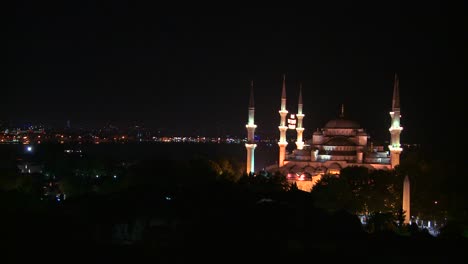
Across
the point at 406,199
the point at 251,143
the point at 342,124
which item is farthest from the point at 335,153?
the point at 406,199

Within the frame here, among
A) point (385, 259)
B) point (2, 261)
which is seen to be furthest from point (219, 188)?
point (2, 261)

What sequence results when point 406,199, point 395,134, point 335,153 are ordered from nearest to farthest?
1. point 406,199
2. point 395,134
3. point 335,153

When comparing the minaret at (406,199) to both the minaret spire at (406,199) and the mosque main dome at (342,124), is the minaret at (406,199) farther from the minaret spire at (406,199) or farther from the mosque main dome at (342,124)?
the mosque main dome at (342,124)

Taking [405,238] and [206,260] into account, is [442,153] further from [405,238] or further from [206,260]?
[206,260]

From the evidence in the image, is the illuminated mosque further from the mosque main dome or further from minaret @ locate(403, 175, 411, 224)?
minaret @ locate(403, 175, 411, 224)

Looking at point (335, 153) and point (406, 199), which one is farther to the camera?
point (335, 153)

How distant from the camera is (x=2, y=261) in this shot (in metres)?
18.0

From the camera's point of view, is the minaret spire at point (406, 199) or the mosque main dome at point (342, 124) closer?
the minaret spire at point (406, 199)

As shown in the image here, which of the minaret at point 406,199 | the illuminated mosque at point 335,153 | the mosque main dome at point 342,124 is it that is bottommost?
the minaret at point 406,199

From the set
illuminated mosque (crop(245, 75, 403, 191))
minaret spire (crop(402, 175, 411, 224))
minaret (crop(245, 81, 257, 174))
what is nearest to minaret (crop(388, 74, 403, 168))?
illuminated mosque (crop(245, 75, 403, 191))

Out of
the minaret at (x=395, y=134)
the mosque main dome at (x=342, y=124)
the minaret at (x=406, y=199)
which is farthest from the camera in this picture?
the mosque main dome at (x=342, y=124)

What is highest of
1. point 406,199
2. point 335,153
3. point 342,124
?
point 342,124

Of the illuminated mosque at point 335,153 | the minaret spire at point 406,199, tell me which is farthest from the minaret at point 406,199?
the illuminated mosque at point 335,153

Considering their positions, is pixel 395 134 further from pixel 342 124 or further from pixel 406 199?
pixel 406 199
